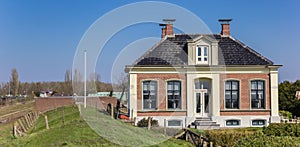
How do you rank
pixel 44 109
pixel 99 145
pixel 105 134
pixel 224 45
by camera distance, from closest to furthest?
pixel 99 145
pixel 105 134
pixel 224 45
pixel 44 109

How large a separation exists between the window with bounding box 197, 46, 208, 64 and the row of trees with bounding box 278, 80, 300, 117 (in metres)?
11.8

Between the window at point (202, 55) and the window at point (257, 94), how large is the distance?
326 centimetres

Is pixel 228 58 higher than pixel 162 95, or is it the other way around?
pixel 228 58

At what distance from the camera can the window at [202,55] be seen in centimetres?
2375

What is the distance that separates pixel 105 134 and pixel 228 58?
42.6 ft

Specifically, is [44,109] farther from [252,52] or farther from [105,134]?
[105,134]

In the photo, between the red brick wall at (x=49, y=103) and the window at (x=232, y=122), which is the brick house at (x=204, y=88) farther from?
the red brick wall at (x=49, y=103)

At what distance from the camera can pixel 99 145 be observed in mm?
12039

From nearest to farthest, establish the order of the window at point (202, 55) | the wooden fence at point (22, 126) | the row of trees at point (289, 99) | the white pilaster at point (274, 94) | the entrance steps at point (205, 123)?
the wooden fence at point (22, 126), the entrance steps at point (205, 123), the white pilaster at point (274, 94), the window at point (202, 55), the row of trees at point (289, 99)

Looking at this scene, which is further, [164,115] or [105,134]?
[164,115]

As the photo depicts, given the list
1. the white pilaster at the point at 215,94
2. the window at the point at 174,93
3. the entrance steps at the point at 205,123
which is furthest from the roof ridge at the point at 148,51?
the entrance steps at the point at 205,123

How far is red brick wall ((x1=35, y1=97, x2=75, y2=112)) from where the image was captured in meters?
36.3

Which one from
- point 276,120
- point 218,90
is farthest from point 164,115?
point 276,120

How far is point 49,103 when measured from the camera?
122ft
